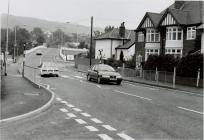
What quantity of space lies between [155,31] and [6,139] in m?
44.4

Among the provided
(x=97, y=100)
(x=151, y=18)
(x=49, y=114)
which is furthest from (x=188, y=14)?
(x=49, y=114)

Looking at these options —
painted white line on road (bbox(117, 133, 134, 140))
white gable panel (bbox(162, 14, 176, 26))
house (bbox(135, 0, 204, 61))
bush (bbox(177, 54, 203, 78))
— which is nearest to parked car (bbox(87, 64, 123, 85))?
bush (bbox(177, 54, 203, 78))

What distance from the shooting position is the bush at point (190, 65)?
98.6ft

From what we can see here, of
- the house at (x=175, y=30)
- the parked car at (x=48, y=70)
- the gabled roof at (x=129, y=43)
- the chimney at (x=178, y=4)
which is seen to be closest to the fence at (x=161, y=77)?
the house at (x=175, y=30)

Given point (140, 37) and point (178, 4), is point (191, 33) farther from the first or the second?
point (140, 37)

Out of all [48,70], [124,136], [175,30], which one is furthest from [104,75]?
[175,30]

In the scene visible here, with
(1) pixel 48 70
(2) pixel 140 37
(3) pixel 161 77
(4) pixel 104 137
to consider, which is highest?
(2) pixel 140 37

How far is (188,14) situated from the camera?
48594 millimetres

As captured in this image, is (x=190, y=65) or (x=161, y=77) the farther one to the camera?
(x=161, y=77)

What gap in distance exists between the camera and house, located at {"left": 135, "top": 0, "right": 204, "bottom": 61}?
46.0 m

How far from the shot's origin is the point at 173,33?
48656mm

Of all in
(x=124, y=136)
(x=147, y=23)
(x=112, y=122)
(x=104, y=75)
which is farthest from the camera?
(x=147, y=23)

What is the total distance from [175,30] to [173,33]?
0.52 meters

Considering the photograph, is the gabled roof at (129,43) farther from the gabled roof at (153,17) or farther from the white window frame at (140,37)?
Result: the gabled roof at (153,17)
